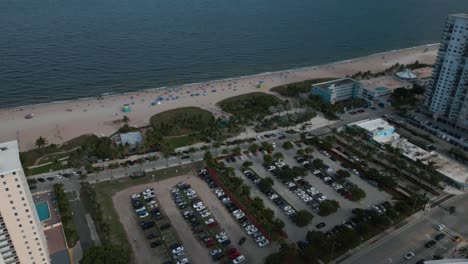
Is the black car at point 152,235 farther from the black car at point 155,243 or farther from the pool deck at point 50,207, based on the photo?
the pool deck at point 50,207

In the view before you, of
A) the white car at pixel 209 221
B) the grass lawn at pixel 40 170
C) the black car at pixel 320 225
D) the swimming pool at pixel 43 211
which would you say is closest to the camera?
the black car at pixel 320 225

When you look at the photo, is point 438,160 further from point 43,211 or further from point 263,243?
point 43,211

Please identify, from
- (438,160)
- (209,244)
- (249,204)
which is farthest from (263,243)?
(438,160)

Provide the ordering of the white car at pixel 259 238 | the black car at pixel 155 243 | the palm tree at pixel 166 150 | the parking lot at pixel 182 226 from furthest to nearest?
the palm tree at pixel 166 150 < the white car at pixel 259 238 < the black car at pixel 155 243 < the parking lot at pixel 182 226

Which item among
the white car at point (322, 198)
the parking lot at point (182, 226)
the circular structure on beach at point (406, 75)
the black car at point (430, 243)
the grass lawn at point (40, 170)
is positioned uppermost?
the circular structure on beach at point (406, 75)

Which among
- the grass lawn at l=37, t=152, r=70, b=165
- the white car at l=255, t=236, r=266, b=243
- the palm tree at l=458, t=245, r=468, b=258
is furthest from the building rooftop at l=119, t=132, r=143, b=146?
the palm tree at l=458, t=245, r=468, b=258

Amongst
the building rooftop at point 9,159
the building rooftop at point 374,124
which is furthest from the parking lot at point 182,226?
the building rooftop at point 374,124

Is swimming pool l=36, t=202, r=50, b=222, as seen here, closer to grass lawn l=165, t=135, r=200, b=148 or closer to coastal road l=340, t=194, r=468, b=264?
grass lawn l=165, t=135, r=200, b=148
